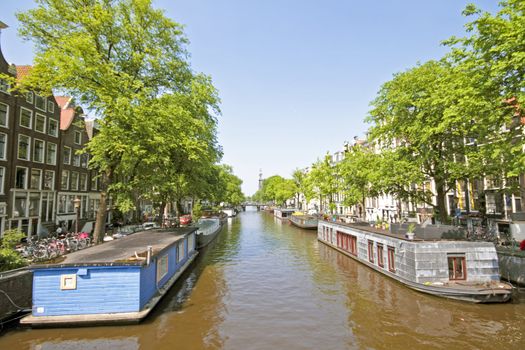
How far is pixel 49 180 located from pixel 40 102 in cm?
829

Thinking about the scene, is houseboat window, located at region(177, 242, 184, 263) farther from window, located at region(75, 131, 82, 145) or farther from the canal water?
window, located at region(75, 131, 82, 145)

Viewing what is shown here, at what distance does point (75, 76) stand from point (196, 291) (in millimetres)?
14658

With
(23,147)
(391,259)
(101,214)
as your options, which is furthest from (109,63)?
(391,259)

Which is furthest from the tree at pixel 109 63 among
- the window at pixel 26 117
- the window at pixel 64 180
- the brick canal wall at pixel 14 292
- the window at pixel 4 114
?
the window at pixel 64 180

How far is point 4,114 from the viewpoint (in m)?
27.1

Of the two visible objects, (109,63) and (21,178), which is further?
(21,178)

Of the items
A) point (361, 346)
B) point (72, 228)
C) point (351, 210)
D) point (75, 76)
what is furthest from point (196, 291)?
point (351, 210)

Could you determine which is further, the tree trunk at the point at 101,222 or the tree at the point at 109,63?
the tree trunk at the point at 101,222

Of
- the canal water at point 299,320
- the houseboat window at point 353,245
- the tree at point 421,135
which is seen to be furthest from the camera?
the houseboat window at point 353,245

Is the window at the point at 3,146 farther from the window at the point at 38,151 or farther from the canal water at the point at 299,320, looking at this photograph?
the canal water at the point at 299,320

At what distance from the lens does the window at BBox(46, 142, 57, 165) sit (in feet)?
109

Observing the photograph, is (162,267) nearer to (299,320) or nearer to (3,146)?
(299,320)

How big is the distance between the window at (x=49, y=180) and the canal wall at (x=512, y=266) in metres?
40.4

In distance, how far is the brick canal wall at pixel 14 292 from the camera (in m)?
12.4
